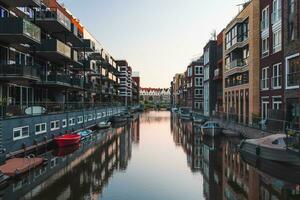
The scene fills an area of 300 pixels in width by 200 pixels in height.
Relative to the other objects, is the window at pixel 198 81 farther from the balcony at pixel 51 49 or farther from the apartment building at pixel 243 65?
the balcony at pixel 51 49

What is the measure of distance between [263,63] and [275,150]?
61.8ft

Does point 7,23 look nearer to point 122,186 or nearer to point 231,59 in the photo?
point 122,186

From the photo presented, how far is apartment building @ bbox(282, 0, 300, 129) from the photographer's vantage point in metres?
30.3

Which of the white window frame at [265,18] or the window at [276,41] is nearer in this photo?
the window at [276,41]

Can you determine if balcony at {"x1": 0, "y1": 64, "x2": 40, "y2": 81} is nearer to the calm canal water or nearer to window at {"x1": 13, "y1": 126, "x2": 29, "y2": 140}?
window at {"x1": 13, "y1": 126, "x2": 29, "y2": 140}

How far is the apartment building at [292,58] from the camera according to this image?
30.3 metres

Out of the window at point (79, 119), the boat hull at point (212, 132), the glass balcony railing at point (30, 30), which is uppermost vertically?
the glass balcony railing at point (30, 30)

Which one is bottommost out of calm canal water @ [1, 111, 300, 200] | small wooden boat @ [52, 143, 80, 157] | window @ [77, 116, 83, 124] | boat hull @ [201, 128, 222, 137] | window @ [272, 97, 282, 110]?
calm canal water @ [1, 111, 300, 200]

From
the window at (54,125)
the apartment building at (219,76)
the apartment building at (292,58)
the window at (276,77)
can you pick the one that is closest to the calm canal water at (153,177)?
the window at (54,125)

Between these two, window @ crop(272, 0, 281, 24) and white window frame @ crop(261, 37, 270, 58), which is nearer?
window @ crop(272, 0, 281, 24)

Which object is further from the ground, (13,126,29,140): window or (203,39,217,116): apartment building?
(203,39,217,116): apartment building

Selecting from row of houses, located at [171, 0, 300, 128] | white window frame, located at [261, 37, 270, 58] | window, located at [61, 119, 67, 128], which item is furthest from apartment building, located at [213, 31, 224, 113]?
window, located at [61, 119, 67, 128]

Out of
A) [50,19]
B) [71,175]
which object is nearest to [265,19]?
[50,19]

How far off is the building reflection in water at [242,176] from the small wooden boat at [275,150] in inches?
16.2
